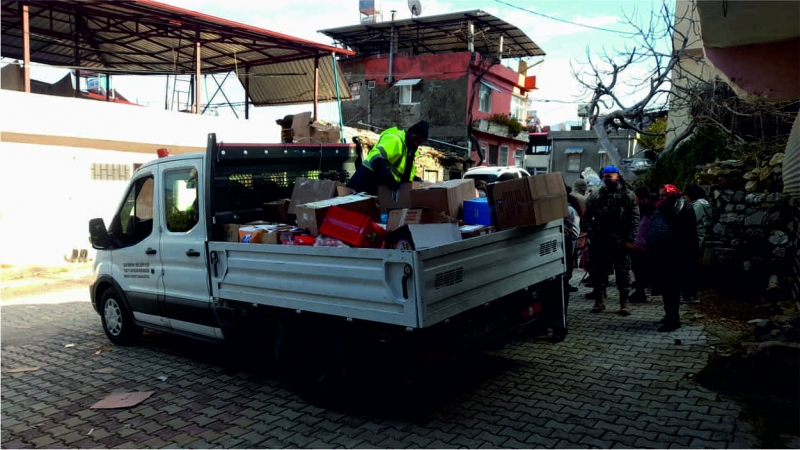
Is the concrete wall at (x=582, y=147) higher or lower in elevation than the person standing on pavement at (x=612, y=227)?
higher

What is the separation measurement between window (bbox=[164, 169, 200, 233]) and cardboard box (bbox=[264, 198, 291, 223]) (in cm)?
62

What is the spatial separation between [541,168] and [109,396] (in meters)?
36.4

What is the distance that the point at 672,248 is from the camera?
19.3ft

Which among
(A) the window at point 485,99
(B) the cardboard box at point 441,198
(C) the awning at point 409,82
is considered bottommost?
(B) the cardboard box at point 441,198

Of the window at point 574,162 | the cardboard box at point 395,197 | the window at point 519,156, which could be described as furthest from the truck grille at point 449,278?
the window at point 574,162


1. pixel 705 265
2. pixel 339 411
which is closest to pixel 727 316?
pixel 705 265

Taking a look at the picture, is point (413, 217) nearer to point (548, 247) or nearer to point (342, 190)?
point (342, 190)

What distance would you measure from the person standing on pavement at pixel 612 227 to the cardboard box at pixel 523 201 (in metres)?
2.56

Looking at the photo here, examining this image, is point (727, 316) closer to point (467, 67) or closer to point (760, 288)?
point (760, 288)

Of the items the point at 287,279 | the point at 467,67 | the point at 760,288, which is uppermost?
the point at 467,67

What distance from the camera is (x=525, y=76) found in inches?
1337

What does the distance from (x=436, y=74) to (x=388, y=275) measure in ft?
80.4

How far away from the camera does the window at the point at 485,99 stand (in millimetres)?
27797

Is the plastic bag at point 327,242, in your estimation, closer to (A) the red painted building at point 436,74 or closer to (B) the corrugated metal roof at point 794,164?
(B) the corrugated metal roof at point 794,164
